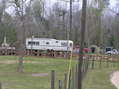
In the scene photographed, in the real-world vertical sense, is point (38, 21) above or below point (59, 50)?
above

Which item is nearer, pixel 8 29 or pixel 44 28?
pixel 8 29

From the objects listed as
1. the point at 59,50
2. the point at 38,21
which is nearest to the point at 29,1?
the point at 59,50

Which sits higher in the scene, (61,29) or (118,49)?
(61,29)

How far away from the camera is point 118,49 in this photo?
79.4 meters

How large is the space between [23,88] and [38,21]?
6268cm

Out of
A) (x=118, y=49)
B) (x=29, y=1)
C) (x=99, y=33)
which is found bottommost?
(x=118, y=49)

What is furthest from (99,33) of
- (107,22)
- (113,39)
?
(113,39)

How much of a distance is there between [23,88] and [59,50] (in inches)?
1549

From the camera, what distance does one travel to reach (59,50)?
54.4 meters

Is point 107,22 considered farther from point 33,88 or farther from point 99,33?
point 33,88

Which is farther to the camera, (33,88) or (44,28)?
(44,28)

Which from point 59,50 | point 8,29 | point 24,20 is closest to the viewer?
point 24,20

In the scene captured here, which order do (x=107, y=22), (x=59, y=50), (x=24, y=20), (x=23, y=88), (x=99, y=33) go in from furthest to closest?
1. (x=107, y=22)
2. (x=99, y=33)
3. (x=59, y=50)
4. (x=24, y=20)
5. (x=23, y=88)

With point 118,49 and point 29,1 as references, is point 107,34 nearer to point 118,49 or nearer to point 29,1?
point 118,49
